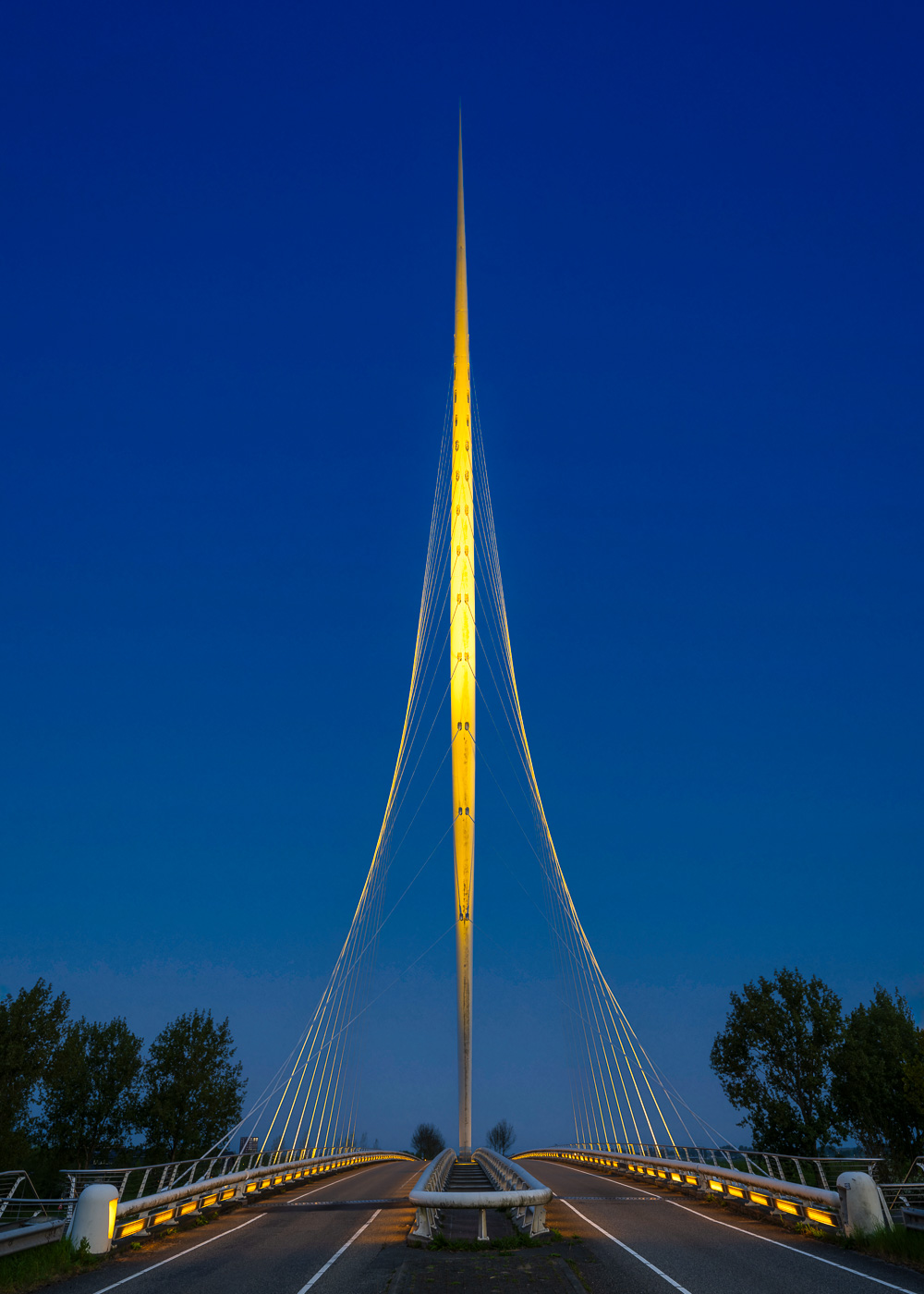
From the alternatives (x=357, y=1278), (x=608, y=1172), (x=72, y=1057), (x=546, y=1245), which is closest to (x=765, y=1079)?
(x=608, y=1172)

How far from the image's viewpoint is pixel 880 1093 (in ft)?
139

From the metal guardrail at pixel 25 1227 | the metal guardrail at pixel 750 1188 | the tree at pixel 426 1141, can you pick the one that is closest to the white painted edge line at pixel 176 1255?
the metal guardrail at pixel 25 1227

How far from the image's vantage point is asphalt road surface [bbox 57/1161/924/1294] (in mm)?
11508

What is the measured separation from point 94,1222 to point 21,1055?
28507mm

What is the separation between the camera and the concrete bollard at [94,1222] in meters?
14.0

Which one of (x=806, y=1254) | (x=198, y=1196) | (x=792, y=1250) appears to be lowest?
(x=806, y=1254)

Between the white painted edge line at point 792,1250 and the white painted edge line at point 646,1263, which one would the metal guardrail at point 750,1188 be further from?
the white painted edge line at point 646,1263

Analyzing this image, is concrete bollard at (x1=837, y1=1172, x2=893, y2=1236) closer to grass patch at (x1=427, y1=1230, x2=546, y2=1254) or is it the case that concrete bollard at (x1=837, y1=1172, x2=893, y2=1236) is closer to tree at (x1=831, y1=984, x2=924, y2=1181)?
grass patch at (x1=427, y1=1230, x2=546, y2=1254)

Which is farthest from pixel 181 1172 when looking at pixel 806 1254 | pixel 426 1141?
pixel 426 1141

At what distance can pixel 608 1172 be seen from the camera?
35844mm

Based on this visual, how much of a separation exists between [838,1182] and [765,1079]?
3341cm

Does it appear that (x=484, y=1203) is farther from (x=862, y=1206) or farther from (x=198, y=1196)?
(x=198, y=1196)

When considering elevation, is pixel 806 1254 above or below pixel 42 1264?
above

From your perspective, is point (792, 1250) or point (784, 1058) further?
point (784, 1058)
